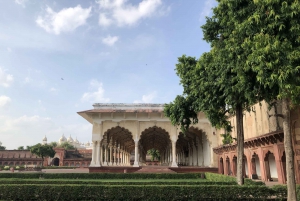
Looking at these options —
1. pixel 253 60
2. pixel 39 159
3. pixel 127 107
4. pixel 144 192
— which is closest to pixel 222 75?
pixel 253 60

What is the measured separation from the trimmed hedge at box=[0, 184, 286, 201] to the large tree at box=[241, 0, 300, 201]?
1.50 m

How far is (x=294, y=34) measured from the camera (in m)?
7.28

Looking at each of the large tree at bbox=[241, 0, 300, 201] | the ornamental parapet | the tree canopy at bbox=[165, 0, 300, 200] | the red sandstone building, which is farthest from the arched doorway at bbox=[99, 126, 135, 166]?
the large tree at bbox=[241, 0, 300, 201]

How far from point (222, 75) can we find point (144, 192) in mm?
5382

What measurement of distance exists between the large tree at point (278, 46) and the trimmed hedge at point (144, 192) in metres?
1.50

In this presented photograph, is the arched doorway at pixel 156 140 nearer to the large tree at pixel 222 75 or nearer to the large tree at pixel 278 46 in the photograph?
the large tree at pixel 222 75

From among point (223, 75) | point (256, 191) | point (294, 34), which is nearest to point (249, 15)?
point (294, 34)

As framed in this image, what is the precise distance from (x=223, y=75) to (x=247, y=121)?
36.2 feet

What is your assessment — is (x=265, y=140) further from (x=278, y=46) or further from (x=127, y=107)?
(x=127, y=107)

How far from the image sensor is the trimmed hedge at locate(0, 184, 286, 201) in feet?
29.7

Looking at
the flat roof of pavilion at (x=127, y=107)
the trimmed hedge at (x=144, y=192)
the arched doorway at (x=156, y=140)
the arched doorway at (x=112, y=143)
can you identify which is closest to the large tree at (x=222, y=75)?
the trimmed hedge at (x=144, y=192)

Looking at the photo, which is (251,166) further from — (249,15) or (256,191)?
(249,15)

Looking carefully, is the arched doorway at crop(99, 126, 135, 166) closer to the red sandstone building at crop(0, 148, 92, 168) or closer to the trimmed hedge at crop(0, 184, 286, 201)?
→ the trimmed hedge at crop(0, 184, 286, 201)

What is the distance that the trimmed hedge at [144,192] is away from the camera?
9.05 m
